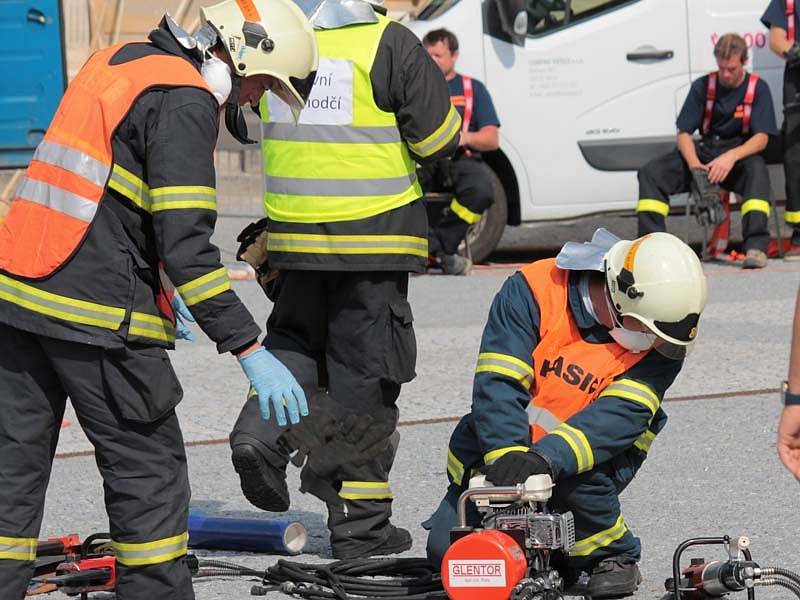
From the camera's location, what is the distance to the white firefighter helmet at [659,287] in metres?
4.73

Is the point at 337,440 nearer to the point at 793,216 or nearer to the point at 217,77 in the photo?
the point at 217,77

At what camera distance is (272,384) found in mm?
4297

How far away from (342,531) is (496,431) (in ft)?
3.05

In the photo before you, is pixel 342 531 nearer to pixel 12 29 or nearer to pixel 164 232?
pixel 164 232

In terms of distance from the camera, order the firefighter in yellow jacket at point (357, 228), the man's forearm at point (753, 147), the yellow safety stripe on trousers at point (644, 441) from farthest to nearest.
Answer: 1. the man's forearm at point (753, 147)
2. the firefighter in yellow jacket at point (357, 228)
3. the yellow safety stripe on trousers at point (644, 441)

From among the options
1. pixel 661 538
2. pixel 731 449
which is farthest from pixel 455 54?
pixel 661 538

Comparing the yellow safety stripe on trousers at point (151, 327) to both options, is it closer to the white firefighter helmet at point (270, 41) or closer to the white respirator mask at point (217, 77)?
the white respirator mask at point (217, 77)

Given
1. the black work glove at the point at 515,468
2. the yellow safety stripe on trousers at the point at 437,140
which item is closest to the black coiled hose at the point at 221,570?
the black work glove at the point at 515,468

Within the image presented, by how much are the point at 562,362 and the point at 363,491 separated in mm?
973

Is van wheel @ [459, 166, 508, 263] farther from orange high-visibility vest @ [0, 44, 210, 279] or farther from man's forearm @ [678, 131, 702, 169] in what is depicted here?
orange high-visibility vest @ [0, 44, 210, 279]

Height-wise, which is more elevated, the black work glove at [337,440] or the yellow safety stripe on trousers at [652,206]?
the yellow safety stripe on trousers at [652,206]

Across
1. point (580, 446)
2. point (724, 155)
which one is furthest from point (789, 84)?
point (580, 446)

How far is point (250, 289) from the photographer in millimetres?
11031

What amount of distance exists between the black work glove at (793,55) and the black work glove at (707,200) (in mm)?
974
